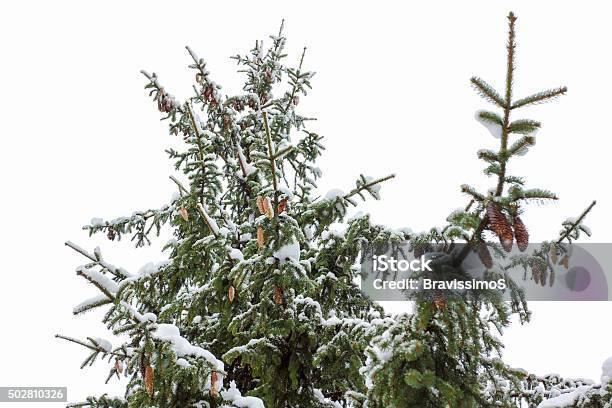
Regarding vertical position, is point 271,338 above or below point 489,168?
below

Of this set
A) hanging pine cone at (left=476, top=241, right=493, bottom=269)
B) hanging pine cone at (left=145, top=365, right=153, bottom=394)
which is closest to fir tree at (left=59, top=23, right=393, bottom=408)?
hanging pine cone at (left=145, top=365, right=153, bottom=394)

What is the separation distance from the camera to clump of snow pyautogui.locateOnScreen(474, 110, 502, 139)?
2.44 metres

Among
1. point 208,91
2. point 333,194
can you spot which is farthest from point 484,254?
point 208,91

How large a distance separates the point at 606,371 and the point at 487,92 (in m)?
1.88

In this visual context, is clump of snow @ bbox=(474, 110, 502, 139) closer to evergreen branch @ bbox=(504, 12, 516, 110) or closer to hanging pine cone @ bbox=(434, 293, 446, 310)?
evergreen branch @ bbox=(504, 12, 516, 110)

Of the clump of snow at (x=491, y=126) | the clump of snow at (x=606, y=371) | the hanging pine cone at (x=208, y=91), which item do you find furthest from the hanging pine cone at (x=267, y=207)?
the hanging pine cone at (x=208, y=91)

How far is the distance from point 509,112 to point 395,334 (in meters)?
1.40

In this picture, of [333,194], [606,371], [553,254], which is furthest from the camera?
[333,194]

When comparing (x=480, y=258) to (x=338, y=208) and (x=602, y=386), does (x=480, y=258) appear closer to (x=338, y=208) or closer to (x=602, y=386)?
(x=602, y=386)

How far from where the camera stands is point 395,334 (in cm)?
298

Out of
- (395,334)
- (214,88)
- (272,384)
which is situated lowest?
(272,384)

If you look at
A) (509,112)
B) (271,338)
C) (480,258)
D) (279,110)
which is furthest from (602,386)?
(279,110)

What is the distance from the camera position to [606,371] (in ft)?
9.91

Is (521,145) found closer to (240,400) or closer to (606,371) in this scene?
(606,371)
